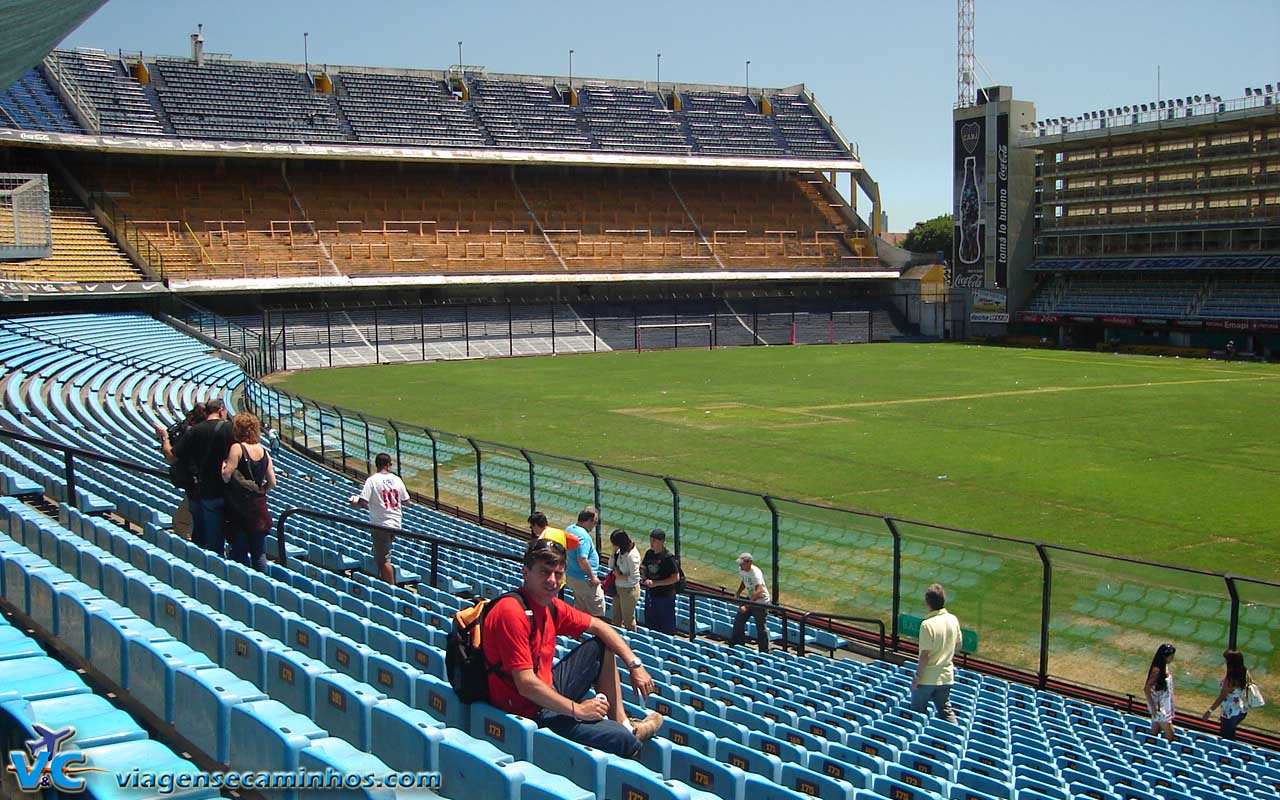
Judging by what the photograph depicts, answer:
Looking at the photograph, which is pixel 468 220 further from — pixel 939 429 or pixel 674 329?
pixel 939 429

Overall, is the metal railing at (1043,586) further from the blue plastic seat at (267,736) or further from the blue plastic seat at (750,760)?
the blue plastic seat at (267,736)

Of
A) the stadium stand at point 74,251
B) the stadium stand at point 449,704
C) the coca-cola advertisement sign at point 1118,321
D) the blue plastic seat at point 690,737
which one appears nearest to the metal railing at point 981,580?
the stadium stand at point 449,704

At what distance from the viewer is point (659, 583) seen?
10633 millimetres

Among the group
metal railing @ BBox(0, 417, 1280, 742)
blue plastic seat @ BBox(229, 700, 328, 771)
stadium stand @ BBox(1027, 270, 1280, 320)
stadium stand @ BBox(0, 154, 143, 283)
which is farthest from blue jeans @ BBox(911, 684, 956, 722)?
stadium stand @ BBox(1027, 270, 1280, 320)

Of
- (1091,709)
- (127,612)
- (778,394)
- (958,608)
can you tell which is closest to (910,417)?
(778,394)

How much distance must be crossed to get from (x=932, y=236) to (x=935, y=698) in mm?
114211

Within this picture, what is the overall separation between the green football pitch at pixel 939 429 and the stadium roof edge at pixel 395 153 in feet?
40.9

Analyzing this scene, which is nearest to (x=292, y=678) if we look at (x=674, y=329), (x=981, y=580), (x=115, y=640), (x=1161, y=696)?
(x=115, y=640)

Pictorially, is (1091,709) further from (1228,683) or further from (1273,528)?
(1273,528)

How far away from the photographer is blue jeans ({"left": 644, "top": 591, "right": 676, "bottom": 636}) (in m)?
10.8

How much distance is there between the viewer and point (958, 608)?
470 inches

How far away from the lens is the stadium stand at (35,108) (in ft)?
153

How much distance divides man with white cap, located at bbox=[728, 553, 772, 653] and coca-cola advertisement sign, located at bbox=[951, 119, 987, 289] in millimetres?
53832

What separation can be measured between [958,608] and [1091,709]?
2.16 meters
